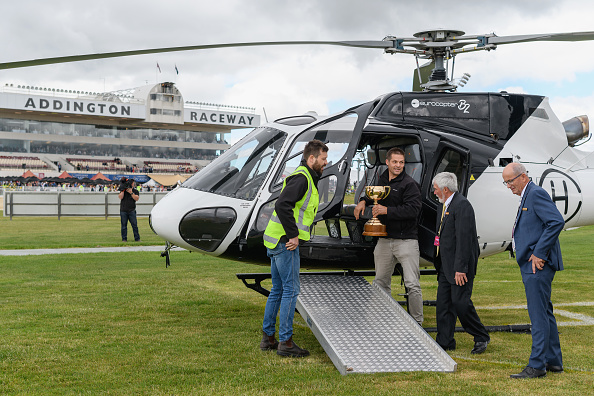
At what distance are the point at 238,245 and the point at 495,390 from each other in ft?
10.3

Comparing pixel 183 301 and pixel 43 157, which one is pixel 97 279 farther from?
pixel 43 157

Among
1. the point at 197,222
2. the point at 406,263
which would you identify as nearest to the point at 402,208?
the point at 406,263

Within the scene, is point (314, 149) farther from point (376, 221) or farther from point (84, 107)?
point (84, 107)

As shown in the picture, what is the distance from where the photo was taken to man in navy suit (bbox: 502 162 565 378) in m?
5.00

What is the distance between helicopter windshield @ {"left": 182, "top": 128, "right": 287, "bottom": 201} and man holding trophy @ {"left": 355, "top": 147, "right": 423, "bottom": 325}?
1.24 metres

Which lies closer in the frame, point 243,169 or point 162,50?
point 162,50

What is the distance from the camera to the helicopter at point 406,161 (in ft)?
22.1

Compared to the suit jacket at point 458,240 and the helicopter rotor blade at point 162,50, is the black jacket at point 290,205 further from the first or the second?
the helicopter rotor blade at point 162,50

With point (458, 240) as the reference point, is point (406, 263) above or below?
below

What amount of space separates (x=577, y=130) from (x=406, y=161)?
2522 millimetres

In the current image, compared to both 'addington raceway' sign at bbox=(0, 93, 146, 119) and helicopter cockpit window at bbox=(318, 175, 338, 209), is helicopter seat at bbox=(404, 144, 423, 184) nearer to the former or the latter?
helicopter cockpit window at bbox=(318, 175, 338, 209)

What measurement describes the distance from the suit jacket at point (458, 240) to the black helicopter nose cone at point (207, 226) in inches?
90.6

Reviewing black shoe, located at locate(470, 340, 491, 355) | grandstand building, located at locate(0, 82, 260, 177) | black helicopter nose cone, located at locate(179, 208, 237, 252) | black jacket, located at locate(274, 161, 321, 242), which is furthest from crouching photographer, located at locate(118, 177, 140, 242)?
grandstand building, located at locate(0, 82, 260, 177)

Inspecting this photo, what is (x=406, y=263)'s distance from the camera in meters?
6.46
